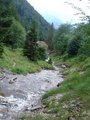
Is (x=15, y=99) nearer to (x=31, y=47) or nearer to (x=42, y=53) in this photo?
(x=31, y=47)

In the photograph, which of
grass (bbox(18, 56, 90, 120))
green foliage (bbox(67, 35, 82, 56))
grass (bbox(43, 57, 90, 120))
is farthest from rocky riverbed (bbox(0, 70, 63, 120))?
green foliage (bbox(67, 35, 82, 56))

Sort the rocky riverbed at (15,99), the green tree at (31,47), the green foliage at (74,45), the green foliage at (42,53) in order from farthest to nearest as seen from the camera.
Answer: the green foliage at (74,45) → the green foliage at (42,53) → the green tree at (31,47) → the rocky riverbed at (15,99)

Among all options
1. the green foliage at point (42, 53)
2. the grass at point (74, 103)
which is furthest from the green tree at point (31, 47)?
the grass at point (74, 103)

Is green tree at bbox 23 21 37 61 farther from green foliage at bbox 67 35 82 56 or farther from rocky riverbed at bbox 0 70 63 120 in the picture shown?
rocky riverbed at bbox 0 70 63 120

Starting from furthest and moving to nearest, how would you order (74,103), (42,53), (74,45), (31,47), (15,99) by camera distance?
(74,45), (42,53), (31,47), (15,99), (74,103)

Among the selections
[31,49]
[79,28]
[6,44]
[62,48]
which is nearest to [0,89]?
[79,28]

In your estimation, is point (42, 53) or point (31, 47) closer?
point (31, 47)

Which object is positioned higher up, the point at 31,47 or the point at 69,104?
the point at 31,47

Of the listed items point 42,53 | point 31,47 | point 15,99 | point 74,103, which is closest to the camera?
point 74,103

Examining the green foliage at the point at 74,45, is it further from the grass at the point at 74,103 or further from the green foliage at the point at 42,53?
the grass at the point at 74,103

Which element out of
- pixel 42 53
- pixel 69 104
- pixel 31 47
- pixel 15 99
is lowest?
pixel 69 104

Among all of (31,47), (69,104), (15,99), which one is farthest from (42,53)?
(69,104)

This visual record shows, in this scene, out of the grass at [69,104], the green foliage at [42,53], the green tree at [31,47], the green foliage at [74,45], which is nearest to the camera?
the grass at [69,104]

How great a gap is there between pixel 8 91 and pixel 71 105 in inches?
400
